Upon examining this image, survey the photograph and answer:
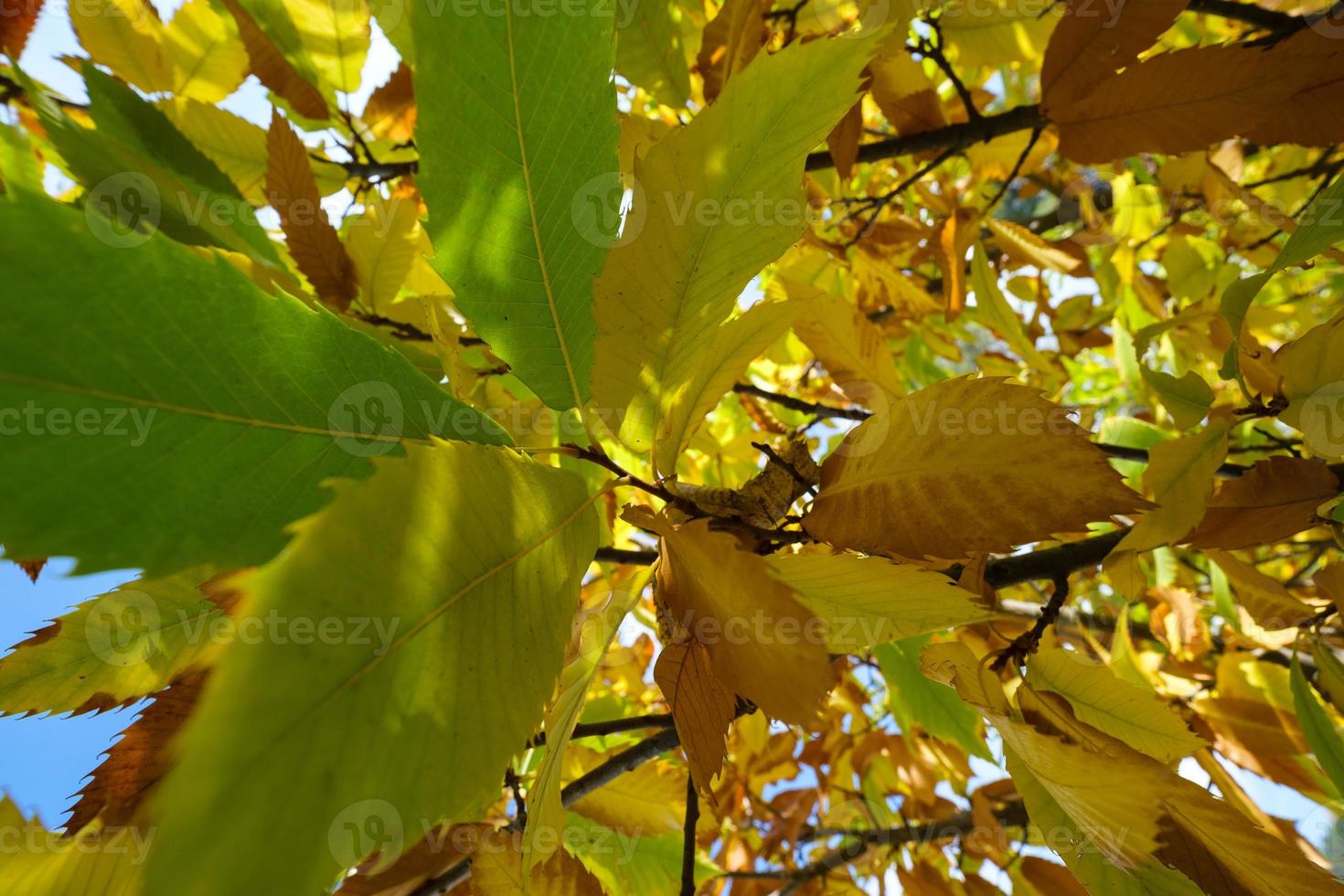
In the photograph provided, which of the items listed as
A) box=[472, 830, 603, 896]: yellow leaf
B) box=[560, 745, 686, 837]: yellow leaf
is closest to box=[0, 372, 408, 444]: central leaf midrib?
box=[472, 830, 603, 896]: yellow leaf

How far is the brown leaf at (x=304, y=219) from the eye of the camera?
2.40ft

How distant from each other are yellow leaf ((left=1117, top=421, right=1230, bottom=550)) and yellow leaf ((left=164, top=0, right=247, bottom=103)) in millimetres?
1268

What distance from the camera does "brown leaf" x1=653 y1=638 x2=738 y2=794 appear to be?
0.46 metres

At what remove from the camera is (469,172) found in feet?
1.38

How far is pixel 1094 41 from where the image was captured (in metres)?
0.72

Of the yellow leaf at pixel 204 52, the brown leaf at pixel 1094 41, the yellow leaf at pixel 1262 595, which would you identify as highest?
the yellow leaf at pixel 204 52

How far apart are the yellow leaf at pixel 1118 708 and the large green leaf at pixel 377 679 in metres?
0.43

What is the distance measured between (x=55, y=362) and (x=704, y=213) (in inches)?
12.3

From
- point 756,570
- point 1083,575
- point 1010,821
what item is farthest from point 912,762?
point 756,570

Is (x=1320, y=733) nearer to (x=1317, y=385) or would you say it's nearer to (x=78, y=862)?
(x=1317, y=385)

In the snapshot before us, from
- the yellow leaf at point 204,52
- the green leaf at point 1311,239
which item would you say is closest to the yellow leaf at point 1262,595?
the green leaf at point 1311,239

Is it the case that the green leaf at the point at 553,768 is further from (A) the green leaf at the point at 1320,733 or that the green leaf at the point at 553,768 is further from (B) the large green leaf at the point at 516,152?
(A) the green leaf at the point at 1320,733

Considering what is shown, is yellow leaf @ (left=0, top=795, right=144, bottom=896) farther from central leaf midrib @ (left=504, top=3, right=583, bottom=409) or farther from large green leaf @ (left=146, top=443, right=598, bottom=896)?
central leaf midrib @ (left=504, top=3, right=583, bottom=409)

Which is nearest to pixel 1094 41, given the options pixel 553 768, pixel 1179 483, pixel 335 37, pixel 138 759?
pixel 1179 483
